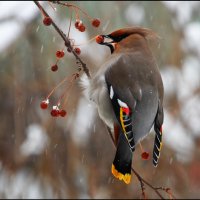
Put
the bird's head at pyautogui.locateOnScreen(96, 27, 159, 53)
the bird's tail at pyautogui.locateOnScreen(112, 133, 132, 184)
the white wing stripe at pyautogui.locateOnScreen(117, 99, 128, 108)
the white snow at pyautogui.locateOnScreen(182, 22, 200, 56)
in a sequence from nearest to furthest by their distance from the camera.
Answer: the bird's tail at pyautogui.locateOnScreen(112, 133, 132, 184) → the white wing stripe at pyautogui.locateOnScreen(117, 99, 128, 108) → the bird's head at pyautogui.locateOnScreen(96, 27, 159, 53) → the white snow at pyautogui.locateOnScreen(182, 22, 200, 56)

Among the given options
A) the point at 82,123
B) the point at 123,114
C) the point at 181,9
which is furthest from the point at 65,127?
the point at 181,9

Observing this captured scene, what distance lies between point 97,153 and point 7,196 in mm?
842

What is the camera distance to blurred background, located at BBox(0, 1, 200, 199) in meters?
4.75

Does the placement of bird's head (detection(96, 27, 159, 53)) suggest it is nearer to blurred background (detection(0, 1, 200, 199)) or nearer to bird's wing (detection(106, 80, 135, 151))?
bird's wing (detection(106, 80, 135, 151))

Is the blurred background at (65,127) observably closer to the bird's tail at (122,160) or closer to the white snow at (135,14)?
the white snow at (135,14)

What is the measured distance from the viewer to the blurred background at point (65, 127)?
4.75 m

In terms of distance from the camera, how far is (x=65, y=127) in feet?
15.6

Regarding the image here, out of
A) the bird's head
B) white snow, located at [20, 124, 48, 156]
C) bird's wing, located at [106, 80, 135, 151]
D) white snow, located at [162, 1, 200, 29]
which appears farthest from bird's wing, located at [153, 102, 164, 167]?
white snow, located at [162, 1, 200, 29]

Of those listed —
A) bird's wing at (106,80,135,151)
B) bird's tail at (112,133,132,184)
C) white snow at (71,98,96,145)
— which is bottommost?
white snow at (71,98,96,145)

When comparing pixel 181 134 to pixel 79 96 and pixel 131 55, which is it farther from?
pixel 131 55

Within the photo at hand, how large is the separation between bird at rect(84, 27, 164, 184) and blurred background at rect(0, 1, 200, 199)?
1.24 meters

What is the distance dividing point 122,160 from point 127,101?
13.8 inches

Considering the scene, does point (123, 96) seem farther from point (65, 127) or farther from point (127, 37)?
point (65, 127)

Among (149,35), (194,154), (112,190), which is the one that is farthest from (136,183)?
(149,35)
